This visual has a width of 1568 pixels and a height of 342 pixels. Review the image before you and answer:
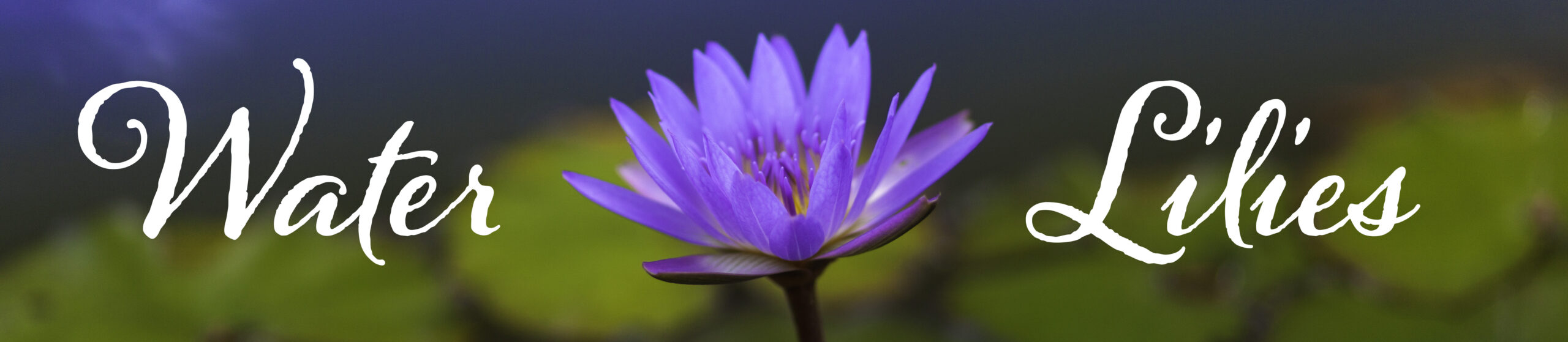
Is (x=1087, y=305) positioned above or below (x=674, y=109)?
below

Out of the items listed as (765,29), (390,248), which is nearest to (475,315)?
(390,248)

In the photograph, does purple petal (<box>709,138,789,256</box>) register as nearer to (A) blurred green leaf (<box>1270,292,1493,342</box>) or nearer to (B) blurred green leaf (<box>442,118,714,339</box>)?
(B) blurred green leaf (<box>442,118,714,339</box>)

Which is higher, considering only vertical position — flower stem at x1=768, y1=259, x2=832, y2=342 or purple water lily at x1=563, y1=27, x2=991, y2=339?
purple water lily at x1=563, y1=27, x2=991, y2=339

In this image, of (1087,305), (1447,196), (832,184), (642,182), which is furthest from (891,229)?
(1447,196)

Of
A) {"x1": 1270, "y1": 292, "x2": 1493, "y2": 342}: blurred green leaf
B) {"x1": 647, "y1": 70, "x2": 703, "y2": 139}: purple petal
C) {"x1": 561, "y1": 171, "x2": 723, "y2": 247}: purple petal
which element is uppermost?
{"x1": 647, "y1": 70, "x2": 703, "y2": 139}: purple petal

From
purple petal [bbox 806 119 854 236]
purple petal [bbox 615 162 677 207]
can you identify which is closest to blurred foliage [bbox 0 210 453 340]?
purple petal [bbox 615 162 677 207]

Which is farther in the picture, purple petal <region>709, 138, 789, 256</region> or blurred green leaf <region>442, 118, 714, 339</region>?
blurred green leaf <region>442, 118, 714, 339</region>

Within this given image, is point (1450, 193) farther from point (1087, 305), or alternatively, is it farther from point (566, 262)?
point (566, 262)
